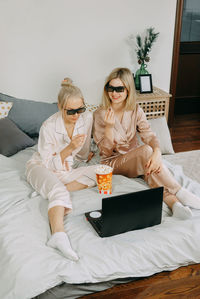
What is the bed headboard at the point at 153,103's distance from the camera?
312cm

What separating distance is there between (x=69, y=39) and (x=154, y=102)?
40.7 inches

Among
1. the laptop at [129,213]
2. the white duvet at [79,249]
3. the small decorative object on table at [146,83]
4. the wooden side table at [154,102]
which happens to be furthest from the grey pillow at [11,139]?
the small decorative object on table at [146,83]

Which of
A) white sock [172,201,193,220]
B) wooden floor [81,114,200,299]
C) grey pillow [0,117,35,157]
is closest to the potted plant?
grey pillow [0,117,35,157]

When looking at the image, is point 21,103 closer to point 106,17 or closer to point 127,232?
point 106,17

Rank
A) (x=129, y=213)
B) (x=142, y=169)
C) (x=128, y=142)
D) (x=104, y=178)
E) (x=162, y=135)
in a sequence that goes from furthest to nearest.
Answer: (x=162, y=135)
(x=128, y=142)
(x=142, y=169)
(x=104, y=178)
(x=129, y=213)

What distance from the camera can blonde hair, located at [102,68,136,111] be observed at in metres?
1.99

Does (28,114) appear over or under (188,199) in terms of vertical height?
over

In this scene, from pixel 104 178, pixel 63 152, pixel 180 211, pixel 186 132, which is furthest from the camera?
pixel 186 132

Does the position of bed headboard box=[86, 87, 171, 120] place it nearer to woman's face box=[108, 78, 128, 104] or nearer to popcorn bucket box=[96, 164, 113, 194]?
woman's face box=[108, 78, 128, 104]

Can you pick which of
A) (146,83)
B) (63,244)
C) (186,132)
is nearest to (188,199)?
(63,244)

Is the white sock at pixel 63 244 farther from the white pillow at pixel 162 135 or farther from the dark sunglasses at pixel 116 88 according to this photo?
the white pillow at pixel 162 135

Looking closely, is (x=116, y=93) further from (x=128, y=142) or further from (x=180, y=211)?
(x=180, y=211)

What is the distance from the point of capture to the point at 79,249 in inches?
56.2

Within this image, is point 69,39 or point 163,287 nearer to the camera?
point 163,287
